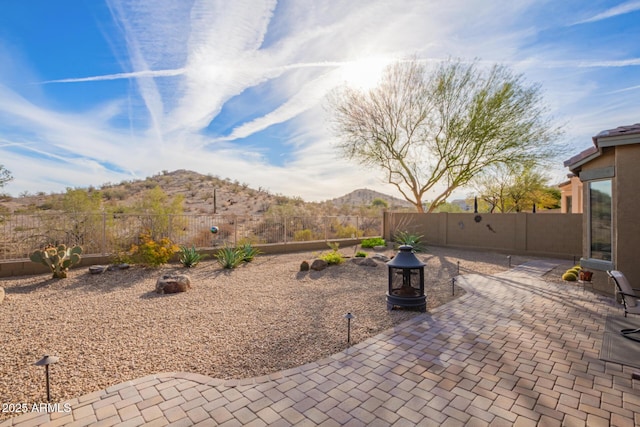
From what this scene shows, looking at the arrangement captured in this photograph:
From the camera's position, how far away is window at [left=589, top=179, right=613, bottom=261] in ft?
19.7

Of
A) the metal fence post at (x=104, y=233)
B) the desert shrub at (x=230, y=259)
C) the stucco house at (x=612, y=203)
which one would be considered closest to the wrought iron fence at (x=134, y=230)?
the metal fence post at (x=104, y=233)

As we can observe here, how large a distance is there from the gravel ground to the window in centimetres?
326

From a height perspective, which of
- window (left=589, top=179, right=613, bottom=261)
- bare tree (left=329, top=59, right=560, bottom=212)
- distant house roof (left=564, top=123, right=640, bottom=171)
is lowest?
window (left=589, top=179, right=613, bottom=261)

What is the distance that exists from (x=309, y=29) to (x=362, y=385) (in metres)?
8.06

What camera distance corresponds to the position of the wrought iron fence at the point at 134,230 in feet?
24.7

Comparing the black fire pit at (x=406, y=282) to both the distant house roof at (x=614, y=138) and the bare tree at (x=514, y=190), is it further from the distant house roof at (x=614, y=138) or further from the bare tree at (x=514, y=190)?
the bare tree at (x=514, y=190)

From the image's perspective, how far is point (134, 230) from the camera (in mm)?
8992

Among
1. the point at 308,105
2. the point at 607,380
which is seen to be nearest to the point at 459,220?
the point at 308,105

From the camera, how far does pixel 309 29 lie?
7512 millimetres

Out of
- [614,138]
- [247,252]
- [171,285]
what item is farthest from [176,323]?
[614,138]

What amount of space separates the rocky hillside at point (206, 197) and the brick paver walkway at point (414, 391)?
560 inches

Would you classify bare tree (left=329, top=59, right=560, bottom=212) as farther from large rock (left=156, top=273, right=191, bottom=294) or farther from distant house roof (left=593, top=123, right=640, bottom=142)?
large rock (left=156, top=273, right=191, bottom=294)

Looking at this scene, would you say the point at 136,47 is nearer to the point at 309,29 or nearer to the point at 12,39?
the point at 12,39

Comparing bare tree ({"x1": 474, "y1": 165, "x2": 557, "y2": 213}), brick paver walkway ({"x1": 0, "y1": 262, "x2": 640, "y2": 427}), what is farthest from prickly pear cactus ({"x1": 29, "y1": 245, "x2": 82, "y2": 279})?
bare tree ({"x1": 474, "y1": 165, "x2": 557, "y2": 213})
